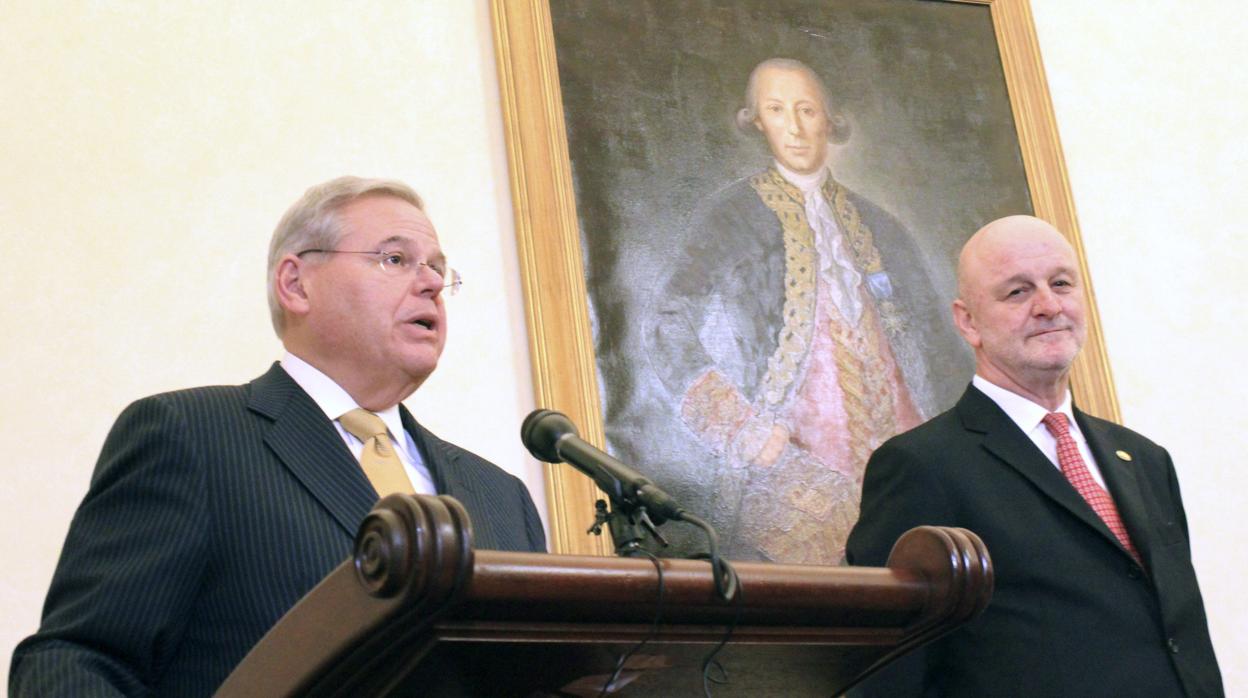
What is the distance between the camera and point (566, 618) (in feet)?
4.55

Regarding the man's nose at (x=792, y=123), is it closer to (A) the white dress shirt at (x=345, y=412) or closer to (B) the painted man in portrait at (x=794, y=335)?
(B) the painted man in portrait at (x=794, y=335)

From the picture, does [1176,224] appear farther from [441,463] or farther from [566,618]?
[566,618]

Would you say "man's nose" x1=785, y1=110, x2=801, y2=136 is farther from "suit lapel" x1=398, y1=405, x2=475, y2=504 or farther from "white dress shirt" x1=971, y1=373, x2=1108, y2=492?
"suit lapel" x1=398, y1=405, x2=475, y2=504

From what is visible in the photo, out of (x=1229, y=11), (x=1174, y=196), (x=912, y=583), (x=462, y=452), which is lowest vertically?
(x=912, y=583)

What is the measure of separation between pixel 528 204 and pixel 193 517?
6.39ft

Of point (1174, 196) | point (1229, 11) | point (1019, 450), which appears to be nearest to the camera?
point (1019, 450)

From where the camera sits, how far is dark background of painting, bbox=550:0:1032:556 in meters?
3.82

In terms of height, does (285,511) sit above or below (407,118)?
below

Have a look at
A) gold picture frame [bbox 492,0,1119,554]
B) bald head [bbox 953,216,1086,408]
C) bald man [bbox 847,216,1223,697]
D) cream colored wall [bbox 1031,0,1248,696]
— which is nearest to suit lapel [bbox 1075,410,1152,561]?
bald man [bbox 847,216,1223,697]

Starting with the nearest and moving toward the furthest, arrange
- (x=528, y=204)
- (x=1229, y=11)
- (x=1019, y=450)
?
1. (x=1019, y=450)
2. (x=528, y=204)
3. (x=1229, y=11)

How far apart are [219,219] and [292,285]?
108 centimetres

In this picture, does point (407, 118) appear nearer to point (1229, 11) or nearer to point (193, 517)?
point (193, 517)

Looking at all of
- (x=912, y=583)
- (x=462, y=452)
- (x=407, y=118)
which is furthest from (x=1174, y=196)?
(x=912, y=583)

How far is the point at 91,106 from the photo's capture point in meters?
3.57
